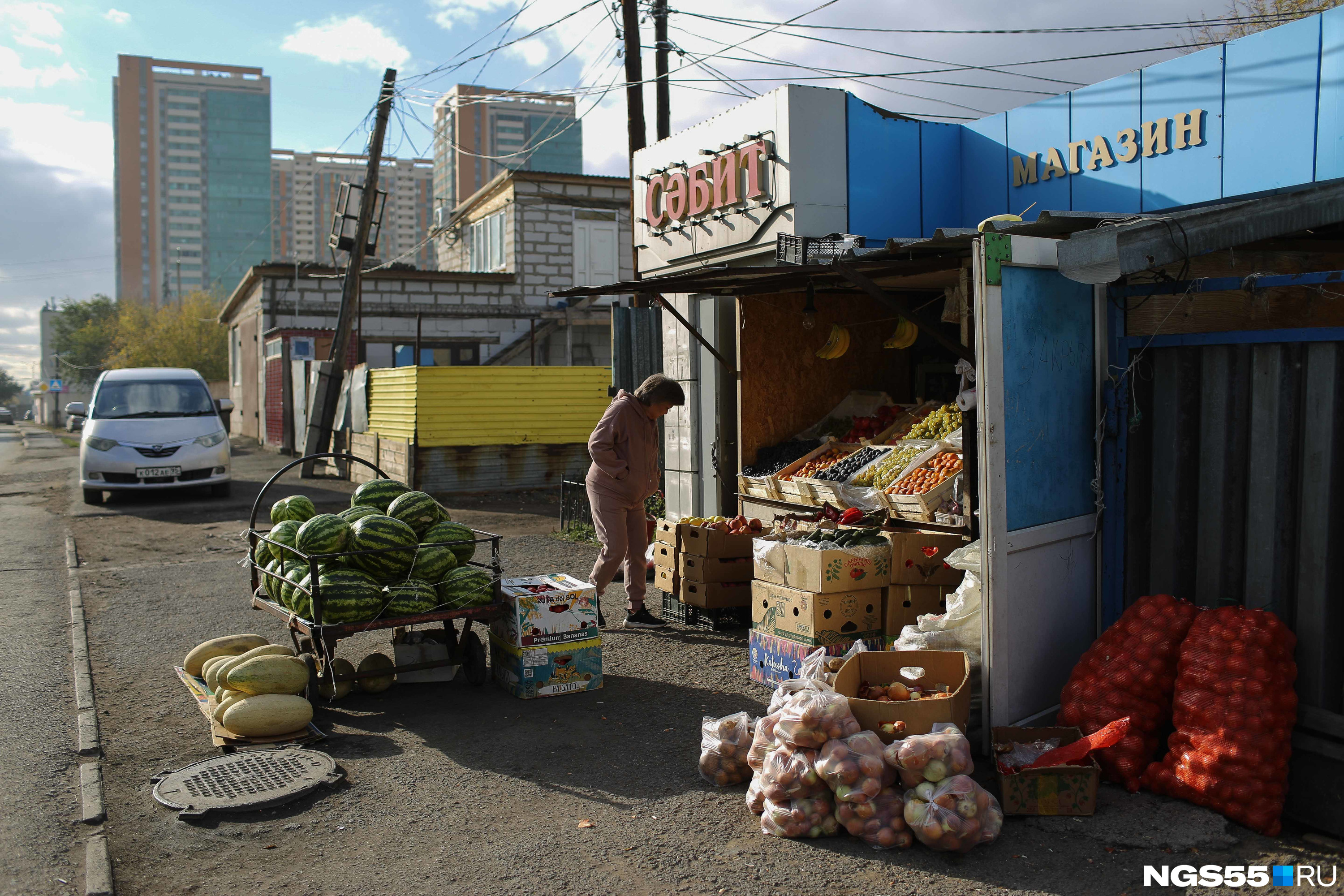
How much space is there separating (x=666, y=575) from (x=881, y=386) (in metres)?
3.34


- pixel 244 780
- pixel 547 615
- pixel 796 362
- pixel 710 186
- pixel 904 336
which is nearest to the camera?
pixel 244 780

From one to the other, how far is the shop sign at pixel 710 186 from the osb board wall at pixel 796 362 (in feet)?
3.78

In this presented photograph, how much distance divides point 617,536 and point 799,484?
1.60 m

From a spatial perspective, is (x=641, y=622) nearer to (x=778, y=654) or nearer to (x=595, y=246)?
(x=778, y=654)

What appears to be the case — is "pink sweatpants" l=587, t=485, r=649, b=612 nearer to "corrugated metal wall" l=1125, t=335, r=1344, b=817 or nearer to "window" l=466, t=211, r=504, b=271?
"corrugated metal wall" l=1125, t=335, r=1344, b=817

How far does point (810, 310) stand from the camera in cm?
760

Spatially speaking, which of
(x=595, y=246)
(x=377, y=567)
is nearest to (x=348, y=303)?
(x=595, y=246)

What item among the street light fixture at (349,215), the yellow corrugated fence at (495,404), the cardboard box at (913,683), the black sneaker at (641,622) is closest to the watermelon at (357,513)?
the black sneaker at (641,622)

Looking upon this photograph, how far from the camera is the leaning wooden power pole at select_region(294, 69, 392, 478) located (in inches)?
716

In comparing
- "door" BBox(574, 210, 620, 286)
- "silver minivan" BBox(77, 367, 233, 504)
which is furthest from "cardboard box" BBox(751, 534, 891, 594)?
"door" BBox(574, 210, 620, 286)

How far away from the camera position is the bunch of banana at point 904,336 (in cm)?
808

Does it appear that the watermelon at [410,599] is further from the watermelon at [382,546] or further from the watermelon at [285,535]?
the watermelon at [285,535]

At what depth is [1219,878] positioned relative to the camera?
353 cm

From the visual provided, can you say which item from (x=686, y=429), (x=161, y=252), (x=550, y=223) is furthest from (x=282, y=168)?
(x=686, y=429)
